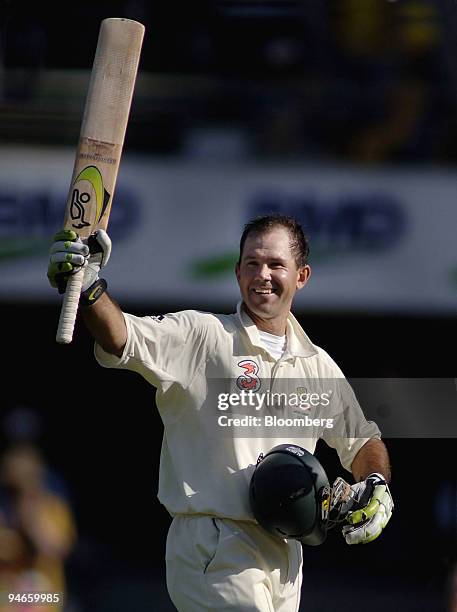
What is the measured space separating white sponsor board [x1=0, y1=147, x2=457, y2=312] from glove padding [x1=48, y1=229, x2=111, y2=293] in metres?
3.51

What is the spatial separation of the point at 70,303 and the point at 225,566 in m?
0.80

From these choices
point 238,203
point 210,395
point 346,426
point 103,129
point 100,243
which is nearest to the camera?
point 100,243

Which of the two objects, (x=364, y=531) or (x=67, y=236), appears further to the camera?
(x=364, y=531)

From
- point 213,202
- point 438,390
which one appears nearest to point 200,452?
point 213,202

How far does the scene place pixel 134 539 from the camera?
25.3 ft

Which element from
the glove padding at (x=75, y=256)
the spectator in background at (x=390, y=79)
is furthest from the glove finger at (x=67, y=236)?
the spectator in background at (x=390, y=79)

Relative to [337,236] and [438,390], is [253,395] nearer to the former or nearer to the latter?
[337,236]

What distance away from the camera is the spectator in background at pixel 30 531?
623 centimetres

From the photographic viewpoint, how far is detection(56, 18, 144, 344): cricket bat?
136 inches

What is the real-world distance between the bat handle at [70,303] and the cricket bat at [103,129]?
26cm

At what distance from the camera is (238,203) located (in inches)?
266

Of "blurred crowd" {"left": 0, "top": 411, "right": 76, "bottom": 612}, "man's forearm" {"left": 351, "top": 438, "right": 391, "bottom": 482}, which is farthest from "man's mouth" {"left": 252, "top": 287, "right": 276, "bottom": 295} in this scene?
"blurred crowd" {"left": 0, "top": 411, "right": 76, "bottom": 612}

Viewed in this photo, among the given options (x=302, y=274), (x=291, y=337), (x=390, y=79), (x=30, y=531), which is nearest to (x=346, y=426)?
(x=291, y=337)

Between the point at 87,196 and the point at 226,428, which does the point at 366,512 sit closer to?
the point at 226,428
